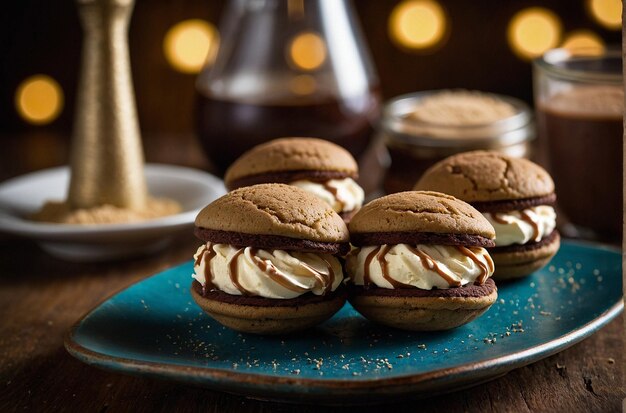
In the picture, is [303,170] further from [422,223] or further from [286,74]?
[286,74]

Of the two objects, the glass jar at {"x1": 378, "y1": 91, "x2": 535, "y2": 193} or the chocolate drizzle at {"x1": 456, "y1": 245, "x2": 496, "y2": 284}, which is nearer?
the chocolate drizzle at {"x1": 456, "y1": 245, "x2": 496, "y2": 284}

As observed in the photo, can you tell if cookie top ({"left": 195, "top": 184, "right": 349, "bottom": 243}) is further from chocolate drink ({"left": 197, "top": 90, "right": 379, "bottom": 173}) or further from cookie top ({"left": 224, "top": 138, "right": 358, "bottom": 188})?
chocolate drink ({"left": 197, "top": 90, "right": 379, "bottom": 173})

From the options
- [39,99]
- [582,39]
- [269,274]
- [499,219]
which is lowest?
[582,39]

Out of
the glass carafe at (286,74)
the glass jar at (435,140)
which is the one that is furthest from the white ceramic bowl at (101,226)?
the glass jar at (435,140)

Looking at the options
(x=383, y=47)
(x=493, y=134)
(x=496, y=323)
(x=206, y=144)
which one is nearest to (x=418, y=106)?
(x=493, y=134)

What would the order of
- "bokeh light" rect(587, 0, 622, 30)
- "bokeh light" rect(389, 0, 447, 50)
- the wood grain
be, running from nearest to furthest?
the wood grain < "bokeh light" rect(587, 0, 622, 30) < "bokeh light" rect(389, 0, 447, 50)

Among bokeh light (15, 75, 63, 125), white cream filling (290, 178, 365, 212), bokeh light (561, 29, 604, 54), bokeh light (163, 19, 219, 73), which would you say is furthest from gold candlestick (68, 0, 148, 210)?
bokeh light (561, 29, 604, 54)

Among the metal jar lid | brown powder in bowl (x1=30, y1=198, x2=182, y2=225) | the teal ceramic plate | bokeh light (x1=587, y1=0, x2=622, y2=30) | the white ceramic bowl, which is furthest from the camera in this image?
bokeh light (x1=587, y1=0, x2=622, y2=30)

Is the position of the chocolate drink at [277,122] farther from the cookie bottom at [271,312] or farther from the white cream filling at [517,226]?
the cookie bottom at [271,312]

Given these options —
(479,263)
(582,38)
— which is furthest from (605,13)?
(479,263)
